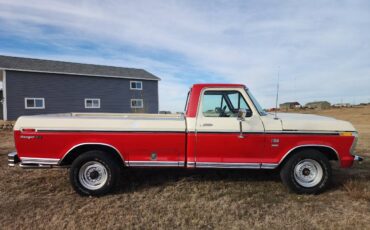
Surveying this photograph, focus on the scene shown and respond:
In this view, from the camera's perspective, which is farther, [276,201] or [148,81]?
[148,81]

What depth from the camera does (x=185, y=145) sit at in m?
5.25

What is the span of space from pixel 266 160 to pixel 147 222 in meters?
2.39

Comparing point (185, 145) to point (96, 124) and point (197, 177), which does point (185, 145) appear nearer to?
point (197, 177)

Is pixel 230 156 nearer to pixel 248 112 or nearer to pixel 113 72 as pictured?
pixel 248 112

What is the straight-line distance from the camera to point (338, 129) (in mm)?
5227

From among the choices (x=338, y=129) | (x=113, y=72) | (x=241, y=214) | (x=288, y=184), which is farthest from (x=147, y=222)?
(x=113, y=72)

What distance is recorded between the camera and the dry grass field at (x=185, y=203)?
411 centimetres

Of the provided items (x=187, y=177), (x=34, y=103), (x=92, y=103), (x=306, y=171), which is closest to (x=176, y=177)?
(x=187, y=177)

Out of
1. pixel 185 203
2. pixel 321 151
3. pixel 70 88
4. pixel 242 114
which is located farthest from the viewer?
pixel 70 88

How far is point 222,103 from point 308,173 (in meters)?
1.99

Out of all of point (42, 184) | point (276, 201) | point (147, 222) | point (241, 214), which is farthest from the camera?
point (42, 184)

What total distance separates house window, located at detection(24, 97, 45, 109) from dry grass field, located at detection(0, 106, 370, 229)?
70.1ft

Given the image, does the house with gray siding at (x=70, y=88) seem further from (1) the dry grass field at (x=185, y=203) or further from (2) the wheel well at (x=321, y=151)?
(2) the wheel well at (x=321, y=151)

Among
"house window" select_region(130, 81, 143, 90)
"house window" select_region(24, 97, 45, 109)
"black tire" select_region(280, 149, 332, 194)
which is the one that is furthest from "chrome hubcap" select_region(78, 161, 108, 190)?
"house window" select_region(130, 81, 143, 90)
